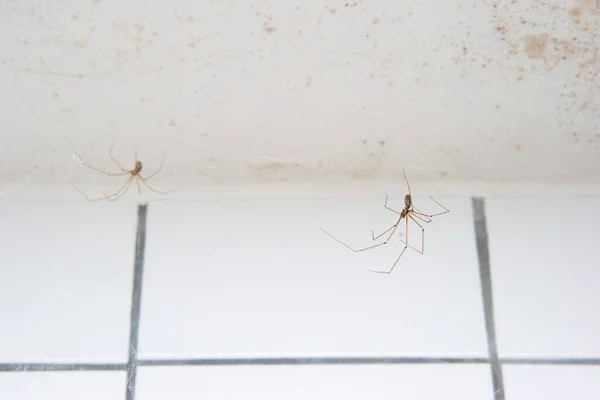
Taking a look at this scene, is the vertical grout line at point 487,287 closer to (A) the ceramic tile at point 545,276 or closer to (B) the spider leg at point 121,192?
(A) the ceramic tile at point 545,276

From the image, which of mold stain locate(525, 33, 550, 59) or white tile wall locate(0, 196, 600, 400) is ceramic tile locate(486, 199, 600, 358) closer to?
white tile wall locate(0, 196, 600, 400)

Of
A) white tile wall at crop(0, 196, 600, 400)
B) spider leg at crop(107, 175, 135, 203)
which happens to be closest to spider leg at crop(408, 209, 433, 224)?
white tile wall at crop(0, 196, 600, 400)

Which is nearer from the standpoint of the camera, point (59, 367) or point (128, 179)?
point (59, 367)

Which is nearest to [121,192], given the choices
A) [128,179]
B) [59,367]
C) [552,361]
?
[128,179]

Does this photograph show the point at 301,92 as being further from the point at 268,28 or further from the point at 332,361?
the point at 332,361

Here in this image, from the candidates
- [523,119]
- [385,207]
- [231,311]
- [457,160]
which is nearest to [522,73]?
[523,119]
